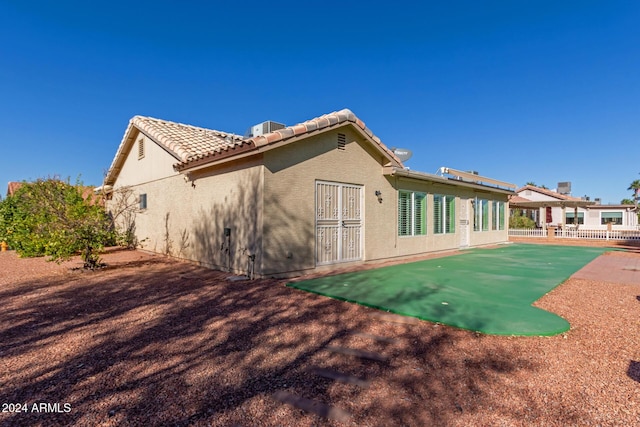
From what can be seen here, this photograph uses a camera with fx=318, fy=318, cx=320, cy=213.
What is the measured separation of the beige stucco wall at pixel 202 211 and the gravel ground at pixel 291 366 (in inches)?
101

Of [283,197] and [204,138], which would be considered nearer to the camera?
[283,197]

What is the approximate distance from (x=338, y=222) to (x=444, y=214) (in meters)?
6.73

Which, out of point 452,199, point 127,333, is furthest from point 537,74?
point 127,333

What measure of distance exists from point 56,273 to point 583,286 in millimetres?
13321

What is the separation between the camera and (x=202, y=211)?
380 inches

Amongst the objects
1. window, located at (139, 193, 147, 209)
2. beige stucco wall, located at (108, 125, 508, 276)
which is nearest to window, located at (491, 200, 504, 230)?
beige stucco wall, located at (108, 125, 508, 276)

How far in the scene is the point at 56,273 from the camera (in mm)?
8750

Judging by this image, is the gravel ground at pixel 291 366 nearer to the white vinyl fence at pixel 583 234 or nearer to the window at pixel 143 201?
the window at pixel 143 201

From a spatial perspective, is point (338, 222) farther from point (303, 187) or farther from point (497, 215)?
point (497, 215)

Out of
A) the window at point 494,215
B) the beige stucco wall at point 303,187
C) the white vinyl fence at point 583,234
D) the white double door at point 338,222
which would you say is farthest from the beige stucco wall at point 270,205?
the white vinyl fence at point 583,234

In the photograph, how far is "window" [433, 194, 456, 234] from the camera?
13.5 meters

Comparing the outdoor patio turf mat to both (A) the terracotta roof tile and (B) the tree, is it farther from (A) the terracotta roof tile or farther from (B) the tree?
(B) the tree

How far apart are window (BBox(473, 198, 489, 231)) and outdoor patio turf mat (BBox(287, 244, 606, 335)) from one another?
599 centimetres

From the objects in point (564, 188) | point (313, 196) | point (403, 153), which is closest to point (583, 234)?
point (564, 188)
